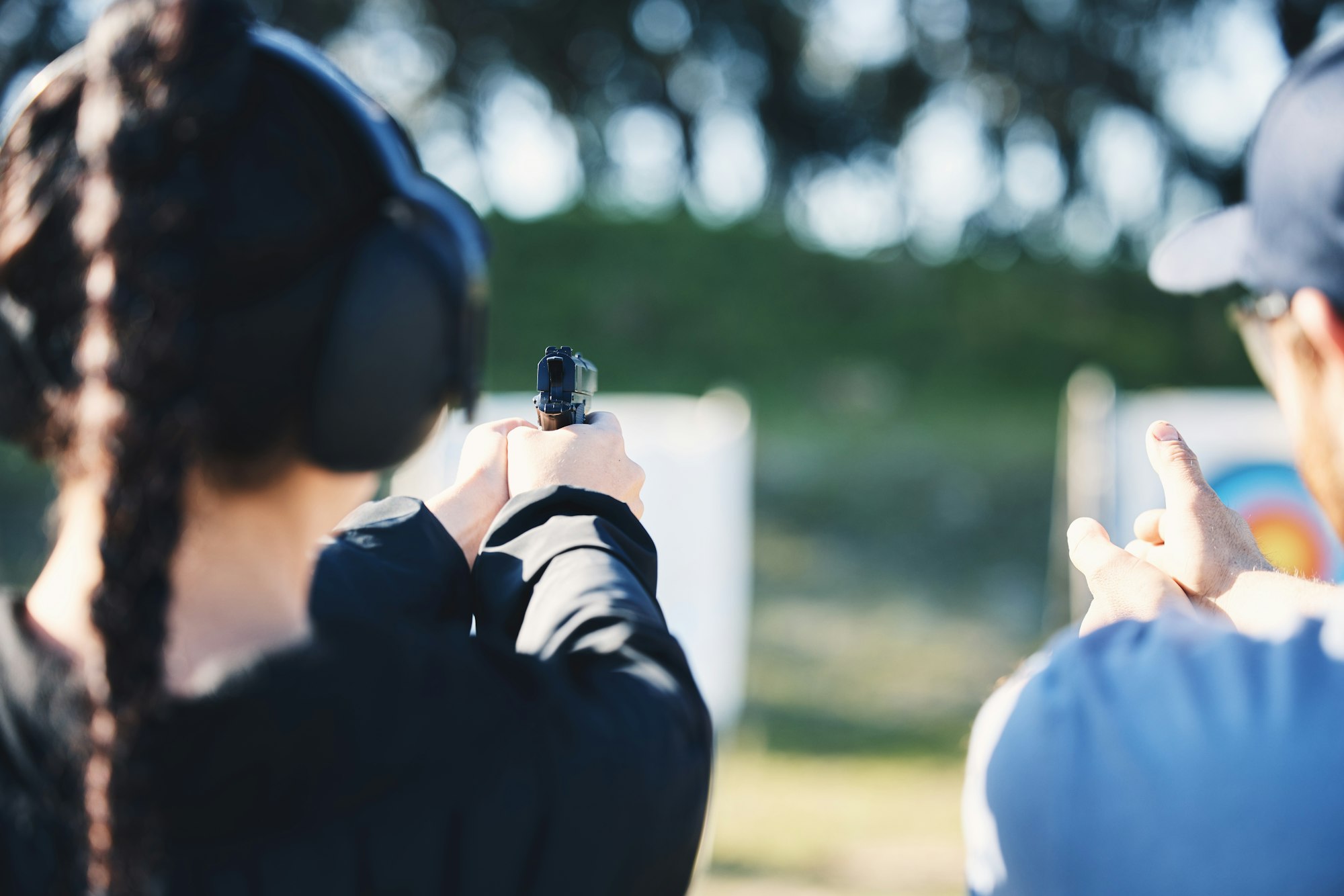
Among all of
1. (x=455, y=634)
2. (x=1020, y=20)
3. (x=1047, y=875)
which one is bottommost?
(x=1047, y=875)

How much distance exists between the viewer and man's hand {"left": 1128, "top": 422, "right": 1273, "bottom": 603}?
0.93 metres

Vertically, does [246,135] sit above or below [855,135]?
below

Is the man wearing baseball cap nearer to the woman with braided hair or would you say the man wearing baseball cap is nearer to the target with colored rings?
the woman with braided hair

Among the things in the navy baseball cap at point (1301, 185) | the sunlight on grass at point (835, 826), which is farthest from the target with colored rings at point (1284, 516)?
the navy baseball cap at point (1301, 185)

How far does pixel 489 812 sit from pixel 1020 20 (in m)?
12.4

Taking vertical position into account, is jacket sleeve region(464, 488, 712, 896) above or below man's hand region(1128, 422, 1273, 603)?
below

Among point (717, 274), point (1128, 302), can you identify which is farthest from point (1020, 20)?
point (717, 274)

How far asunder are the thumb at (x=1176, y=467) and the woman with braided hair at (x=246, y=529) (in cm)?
48

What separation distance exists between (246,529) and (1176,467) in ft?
2.36

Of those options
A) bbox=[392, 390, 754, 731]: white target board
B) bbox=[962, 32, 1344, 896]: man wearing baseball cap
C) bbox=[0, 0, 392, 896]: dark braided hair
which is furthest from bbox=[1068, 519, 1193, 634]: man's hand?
bbox=[392, 390, 754, 731]: white target board

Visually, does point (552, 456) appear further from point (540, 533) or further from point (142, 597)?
point (142, 597)

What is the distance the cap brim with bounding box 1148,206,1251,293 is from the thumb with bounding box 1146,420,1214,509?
4.8 inches

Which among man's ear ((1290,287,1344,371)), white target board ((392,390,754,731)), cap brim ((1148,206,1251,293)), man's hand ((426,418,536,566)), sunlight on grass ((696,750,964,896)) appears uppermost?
cap brim ((1148,206,1251,293))

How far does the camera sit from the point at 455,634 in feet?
2.37
